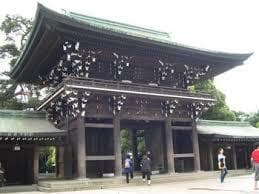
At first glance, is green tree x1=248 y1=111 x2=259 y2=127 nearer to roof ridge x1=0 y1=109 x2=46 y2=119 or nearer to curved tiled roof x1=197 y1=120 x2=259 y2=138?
curved tiled roof x1=197 y1=120 x2=259 y2=138

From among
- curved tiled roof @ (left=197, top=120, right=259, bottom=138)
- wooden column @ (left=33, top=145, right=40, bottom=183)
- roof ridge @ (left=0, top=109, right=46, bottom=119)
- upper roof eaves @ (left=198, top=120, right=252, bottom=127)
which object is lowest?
wooden column @ (left=33, top=145, right=40, bottom=183)

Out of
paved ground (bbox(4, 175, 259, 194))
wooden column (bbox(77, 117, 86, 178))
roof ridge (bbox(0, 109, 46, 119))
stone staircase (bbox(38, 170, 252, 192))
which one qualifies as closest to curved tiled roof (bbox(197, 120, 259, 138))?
stone staircase (bbox(38, 170, 252, 192))

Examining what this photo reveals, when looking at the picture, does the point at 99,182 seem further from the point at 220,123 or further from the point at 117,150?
the point at 220,123

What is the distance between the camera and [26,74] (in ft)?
92.6

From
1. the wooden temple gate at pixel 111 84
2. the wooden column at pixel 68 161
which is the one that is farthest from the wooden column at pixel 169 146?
the wooden column at pixel 68 161

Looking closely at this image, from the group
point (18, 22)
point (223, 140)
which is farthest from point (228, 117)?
point (18, 22)

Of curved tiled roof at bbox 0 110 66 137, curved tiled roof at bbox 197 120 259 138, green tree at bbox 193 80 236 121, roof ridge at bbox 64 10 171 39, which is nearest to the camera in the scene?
curved tiled roof at bbox 0 110 66 137

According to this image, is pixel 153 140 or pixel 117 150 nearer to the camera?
pixel 117 150

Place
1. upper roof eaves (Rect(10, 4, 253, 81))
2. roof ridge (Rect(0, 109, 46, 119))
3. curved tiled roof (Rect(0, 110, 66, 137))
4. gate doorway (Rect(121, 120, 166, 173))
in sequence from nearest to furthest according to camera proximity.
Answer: upper roof eaves (Rect(10, 4, 253, 81)) → curved tiled roof (Rect(0, 110, 66, 137)) → roof ridge (Rect(0, 109, 46, 119)) → gate doorway (Rect(121, 120, 166, 173))

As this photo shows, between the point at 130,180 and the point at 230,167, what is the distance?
1366 cm

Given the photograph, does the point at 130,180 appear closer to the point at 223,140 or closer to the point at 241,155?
the point at 223,140

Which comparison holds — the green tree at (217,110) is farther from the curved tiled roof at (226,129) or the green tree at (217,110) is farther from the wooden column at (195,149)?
the wooden column at (195,149)

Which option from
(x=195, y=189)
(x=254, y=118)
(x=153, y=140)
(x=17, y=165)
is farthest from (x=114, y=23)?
(x=254, y=118)

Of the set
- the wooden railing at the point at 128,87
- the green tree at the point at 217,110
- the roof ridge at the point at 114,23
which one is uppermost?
the roof ridge at the point at 114,23
